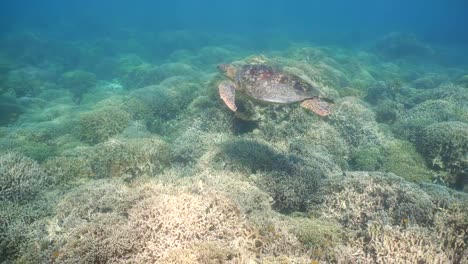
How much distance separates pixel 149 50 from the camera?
31312mm

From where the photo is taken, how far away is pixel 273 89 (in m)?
5.02

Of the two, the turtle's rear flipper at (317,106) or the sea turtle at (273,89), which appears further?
the sea turtle at (273,89)

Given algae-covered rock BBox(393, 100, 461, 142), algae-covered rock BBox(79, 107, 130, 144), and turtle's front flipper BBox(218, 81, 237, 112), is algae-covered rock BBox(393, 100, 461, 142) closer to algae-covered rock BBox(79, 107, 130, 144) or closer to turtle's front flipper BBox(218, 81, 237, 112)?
turtle's front flipper BBox(218, 81, 237, 112)

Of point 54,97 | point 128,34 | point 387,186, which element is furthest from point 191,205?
point 128,34

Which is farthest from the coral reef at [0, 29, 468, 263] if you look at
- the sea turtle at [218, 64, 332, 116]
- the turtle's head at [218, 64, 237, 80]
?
the sea turtle at [218, 64, 332, 116]

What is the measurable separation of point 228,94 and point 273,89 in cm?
80

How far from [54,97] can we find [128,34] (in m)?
26.3

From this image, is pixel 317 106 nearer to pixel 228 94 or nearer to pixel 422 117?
pixel 228 94

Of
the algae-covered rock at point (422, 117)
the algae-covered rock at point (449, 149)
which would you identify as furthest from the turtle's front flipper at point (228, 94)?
the algae-covered rock at point (422, 117)

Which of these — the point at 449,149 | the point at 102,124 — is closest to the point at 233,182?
the point at 102,124

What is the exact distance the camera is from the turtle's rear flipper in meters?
4.74

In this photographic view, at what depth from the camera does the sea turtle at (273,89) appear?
4848 millimetres

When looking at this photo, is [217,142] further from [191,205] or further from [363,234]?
[363,234]

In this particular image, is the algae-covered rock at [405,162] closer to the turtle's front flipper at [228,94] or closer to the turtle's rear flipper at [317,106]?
the turtle's rear flipper at [317,106]
